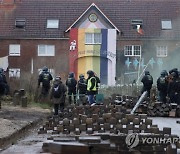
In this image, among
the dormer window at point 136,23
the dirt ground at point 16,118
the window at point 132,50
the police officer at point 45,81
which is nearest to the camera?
the dirt ground at point 16,118

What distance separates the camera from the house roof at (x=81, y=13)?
5284 cm

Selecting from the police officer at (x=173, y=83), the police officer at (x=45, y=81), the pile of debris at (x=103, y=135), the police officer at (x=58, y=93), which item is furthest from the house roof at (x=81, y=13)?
the pile of debris at (x=103, y=135)

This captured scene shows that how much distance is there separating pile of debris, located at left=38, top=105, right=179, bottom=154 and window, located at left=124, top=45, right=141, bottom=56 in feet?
110

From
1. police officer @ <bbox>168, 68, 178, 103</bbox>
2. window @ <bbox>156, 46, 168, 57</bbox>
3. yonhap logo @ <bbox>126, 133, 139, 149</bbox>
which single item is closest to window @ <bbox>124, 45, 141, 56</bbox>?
window @ <bbox>156, 46, 168, 57</bbox>

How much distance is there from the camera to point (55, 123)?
A: 58.1ft

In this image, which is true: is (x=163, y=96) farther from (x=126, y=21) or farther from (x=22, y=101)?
(x=126, y=21)

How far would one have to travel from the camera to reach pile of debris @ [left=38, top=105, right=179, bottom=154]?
10.8 meters

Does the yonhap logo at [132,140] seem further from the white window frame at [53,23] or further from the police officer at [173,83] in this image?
the white window frame at [53,23]

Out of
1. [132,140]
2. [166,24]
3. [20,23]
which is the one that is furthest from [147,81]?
[20,23]

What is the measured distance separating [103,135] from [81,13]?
42645mm

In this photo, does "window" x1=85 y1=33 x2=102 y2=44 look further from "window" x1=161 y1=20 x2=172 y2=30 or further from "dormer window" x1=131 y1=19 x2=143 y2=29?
"window" x1=161 y1=20 x2=172 y2=30

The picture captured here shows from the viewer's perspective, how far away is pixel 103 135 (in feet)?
37.7

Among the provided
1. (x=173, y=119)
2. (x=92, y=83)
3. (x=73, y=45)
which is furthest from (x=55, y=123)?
(x=73, y=45)

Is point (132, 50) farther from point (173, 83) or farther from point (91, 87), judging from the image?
point (173, 83)
